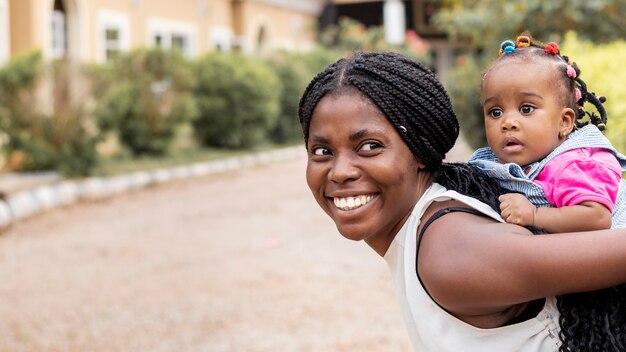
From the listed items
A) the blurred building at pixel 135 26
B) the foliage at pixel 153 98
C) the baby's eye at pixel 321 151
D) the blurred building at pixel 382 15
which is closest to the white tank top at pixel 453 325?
the baby's eye at pixel 321 151

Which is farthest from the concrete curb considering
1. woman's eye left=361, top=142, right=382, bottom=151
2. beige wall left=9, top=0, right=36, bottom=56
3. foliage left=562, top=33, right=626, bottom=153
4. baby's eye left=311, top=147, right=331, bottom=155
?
woman's eye left=361, top=142, right=382, bottom=151

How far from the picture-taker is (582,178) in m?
1.73

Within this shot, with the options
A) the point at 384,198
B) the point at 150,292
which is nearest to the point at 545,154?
the point at 384,198

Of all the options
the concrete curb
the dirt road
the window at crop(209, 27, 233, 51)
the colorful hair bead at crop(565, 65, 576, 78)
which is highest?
the window at crop(209, 27, 233, 51)

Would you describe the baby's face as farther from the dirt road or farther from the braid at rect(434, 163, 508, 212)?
the dirt road

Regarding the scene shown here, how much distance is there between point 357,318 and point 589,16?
18.3 feet

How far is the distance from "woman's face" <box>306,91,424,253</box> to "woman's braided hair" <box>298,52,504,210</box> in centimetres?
2

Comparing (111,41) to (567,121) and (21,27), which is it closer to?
(21,27)

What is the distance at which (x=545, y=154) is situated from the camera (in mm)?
1882

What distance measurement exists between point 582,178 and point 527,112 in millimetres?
206

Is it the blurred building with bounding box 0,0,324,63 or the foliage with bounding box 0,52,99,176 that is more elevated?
the blurred building with bounding box 0,0,324,63

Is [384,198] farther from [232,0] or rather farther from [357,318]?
[232,0]

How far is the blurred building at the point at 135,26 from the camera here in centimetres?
1427

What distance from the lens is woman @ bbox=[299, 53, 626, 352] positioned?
5.40 feet
